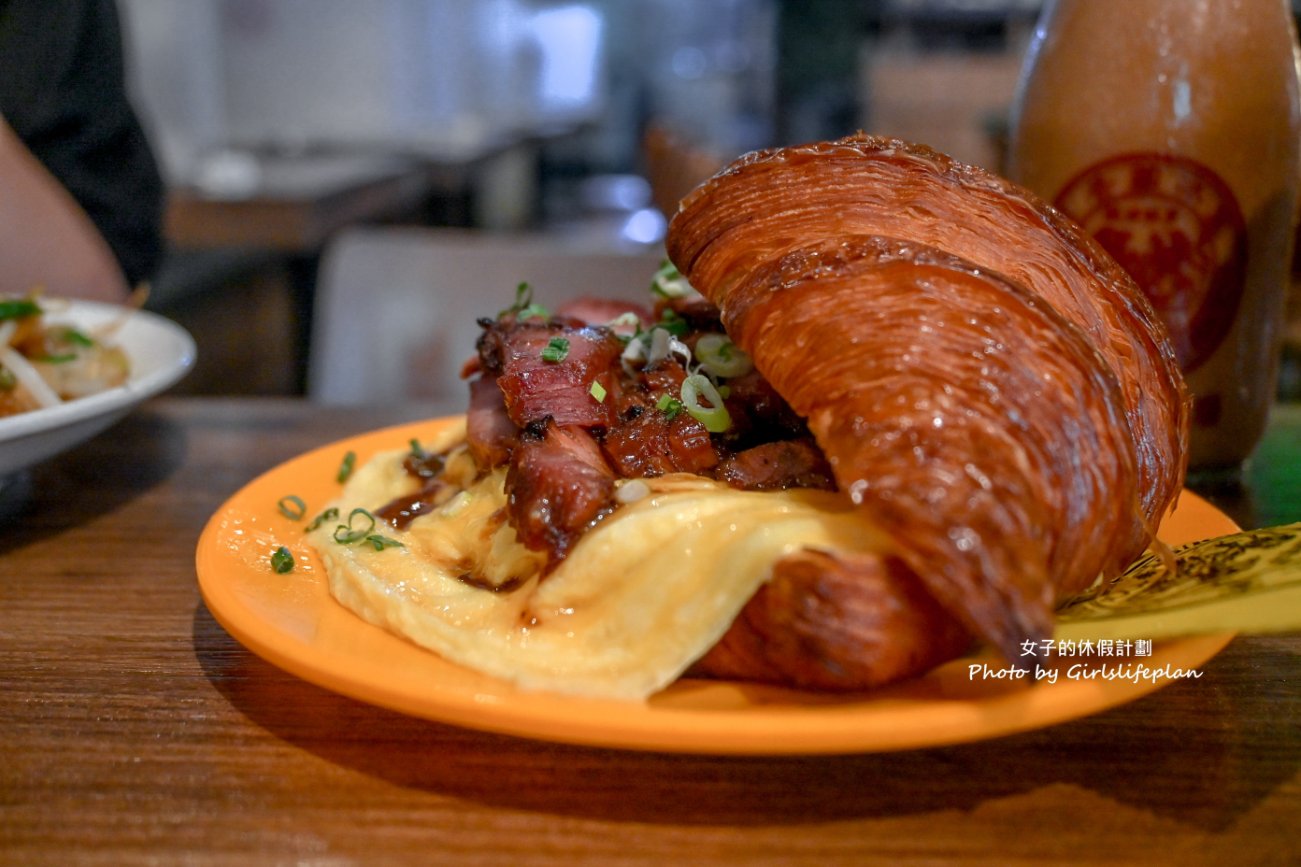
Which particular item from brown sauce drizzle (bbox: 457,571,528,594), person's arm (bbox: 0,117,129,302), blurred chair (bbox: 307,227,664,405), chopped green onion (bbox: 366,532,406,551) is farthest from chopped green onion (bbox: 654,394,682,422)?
person's arm (bbox: 0,117,129,302)

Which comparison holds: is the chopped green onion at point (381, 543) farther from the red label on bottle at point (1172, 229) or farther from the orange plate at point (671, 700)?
the red label on bottle at point (1172, 229)

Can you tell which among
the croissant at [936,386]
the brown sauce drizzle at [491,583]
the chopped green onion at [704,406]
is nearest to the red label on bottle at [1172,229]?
the croissant at [936,386]

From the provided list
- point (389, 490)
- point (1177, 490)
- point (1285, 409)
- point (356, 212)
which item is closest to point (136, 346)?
point (389, 490)

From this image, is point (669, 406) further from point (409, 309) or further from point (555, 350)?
point (409, 309)

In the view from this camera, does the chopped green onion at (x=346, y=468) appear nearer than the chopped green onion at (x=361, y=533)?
No

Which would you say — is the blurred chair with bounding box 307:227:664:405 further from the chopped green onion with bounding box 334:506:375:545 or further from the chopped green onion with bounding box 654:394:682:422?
the chopped green onion with bounding box 654:394:682:422

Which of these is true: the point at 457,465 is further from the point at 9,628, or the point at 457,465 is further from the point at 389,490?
the point at 9,628
